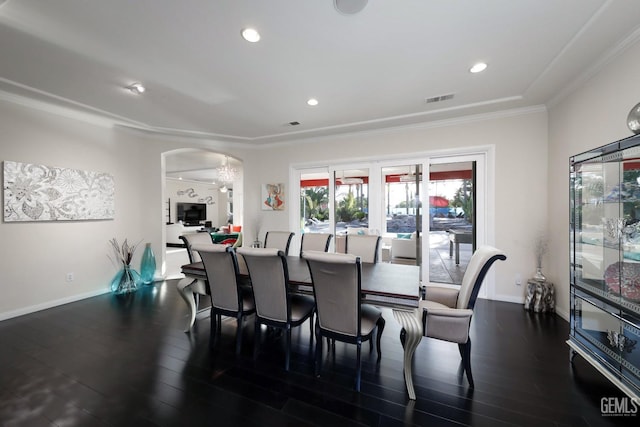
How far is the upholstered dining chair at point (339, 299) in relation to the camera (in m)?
1.83

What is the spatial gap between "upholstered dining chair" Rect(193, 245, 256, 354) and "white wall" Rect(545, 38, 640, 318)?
3.73 metres

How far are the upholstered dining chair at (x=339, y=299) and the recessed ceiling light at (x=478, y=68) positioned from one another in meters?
2.39

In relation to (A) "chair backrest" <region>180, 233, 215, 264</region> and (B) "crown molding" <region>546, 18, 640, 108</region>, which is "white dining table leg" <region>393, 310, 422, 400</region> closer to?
(A) "chair backrest" <region>180, 233, 215, 264</region>

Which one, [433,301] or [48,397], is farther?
[433,301]

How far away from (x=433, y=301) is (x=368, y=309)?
66 centimetres

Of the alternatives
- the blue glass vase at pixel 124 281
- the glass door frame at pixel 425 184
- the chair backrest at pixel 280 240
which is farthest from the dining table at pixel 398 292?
the blue glass vase at pixel 124 281

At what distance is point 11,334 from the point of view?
2764mm

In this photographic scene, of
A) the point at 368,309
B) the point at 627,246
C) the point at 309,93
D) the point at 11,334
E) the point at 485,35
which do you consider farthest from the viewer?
the point at 309,93

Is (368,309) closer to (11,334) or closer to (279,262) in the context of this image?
(279,262)

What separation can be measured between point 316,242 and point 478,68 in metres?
2.75

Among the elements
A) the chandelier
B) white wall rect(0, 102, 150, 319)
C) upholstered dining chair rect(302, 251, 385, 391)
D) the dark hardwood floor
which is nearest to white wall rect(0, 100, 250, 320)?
white wall rect(0, 102, 150, 319)

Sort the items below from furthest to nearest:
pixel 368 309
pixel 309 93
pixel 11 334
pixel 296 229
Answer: pixel 296 229 < pixel 309 93 < pixel 11 334 < pixel 368 309

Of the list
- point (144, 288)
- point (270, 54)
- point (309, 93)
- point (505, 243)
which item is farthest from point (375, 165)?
point (144, 288)

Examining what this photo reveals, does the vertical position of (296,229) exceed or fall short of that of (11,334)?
it exceeds it
